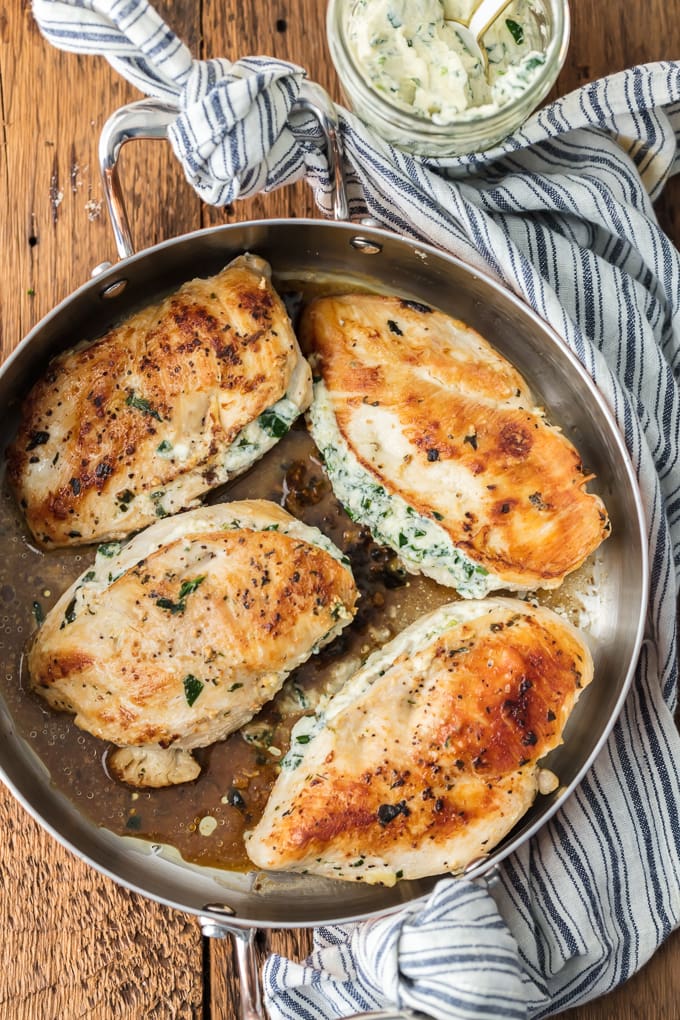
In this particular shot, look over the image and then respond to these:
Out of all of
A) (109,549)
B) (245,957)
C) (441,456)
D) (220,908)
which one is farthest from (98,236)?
(245,957)

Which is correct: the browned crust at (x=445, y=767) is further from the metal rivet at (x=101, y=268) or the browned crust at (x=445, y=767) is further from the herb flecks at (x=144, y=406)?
the metal rivet at (x=101, y=268)

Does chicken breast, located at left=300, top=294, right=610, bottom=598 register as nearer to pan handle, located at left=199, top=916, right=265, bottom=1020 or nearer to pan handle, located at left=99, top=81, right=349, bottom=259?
pan handle, located at left=99, top=81, right=349, bottom=259

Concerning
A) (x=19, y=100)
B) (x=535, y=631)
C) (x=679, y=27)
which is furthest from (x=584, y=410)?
(x=19, y=100)

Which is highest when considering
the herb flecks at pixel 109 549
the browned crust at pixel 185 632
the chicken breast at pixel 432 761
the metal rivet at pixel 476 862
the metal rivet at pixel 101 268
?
the metal rivet at pixel 101 268

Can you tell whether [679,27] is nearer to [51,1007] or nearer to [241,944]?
[241,944]

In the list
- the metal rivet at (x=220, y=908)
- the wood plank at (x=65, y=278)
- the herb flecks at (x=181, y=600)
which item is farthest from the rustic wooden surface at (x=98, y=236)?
the herb flecks at (x=181, y=600)

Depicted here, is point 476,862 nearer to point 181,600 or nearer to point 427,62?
point 181,600
